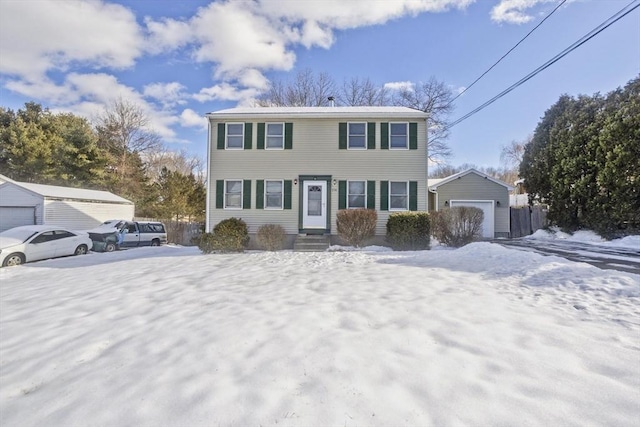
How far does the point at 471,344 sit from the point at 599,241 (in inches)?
530

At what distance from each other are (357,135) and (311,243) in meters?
5.03

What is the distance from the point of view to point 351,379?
2.50 m

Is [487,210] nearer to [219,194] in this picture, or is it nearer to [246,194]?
[246,194]

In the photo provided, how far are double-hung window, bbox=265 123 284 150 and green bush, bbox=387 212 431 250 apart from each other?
6087 mm

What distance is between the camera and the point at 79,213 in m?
18.4

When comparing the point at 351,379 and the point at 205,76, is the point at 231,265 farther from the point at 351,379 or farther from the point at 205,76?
the point at 205,76

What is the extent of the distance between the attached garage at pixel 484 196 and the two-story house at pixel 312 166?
17.6 feet

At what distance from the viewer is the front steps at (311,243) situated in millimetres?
11742

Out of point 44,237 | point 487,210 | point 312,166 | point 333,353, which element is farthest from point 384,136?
point 44,237

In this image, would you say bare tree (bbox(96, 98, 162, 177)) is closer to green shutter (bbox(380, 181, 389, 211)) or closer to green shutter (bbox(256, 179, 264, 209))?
green shutter (bbox(256, 179, 264, 209))

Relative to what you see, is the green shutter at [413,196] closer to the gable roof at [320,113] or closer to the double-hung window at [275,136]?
the gable roof at [320,113]

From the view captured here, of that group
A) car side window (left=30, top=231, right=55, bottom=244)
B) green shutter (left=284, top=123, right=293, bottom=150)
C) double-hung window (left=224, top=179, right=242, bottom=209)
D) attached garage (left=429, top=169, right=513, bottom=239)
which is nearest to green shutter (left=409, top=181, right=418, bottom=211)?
attached garage (left=429, top=169, right=513, bottom=239)

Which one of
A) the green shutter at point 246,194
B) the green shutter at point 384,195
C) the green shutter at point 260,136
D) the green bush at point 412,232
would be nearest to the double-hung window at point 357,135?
the green shutter at point 384,195

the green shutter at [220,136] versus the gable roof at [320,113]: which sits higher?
the gable roof at [320,113]
